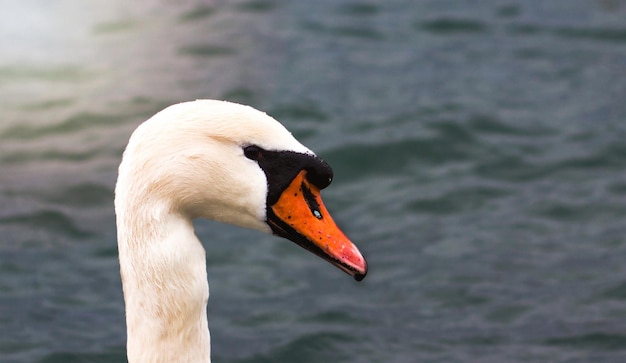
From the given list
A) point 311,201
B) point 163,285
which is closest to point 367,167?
point 311,201

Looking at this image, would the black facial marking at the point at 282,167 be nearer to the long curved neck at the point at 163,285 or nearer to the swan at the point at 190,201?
the swan at the point at 190,201

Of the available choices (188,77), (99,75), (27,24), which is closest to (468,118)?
(188,77)

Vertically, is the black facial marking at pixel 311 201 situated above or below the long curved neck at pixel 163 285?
above

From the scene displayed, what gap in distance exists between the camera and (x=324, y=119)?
27.8 feet

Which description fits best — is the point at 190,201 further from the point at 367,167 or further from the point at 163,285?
the point at 367,167

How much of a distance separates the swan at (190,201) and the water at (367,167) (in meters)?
2.33

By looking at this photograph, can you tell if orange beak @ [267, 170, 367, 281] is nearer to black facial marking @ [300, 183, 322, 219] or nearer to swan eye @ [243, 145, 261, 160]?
black facial marking @ [300, 183, 322, 219]

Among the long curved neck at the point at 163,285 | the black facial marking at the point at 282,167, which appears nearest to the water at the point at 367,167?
the long curved neck at the point at 163,285

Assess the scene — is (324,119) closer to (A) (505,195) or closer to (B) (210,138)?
(A) (505,195)

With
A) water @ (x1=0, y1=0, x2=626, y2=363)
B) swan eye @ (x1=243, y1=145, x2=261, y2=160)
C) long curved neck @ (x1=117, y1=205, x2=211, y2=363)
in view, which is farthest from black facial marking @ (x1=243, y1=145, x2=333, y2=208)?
water @ (x1=0, y1=0, x2=626, y2=363)

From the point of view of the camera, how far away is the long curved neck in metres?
3.76

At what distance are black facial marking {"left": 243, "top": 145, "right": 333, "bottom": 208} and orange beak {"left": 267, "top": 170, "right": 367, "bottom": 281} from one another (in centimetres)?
3

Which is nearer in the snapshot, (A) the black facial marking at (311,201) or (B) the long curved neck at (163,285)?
(B) the long curved neck at (163,285)

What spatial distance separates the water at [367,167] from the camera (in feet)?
21.3
